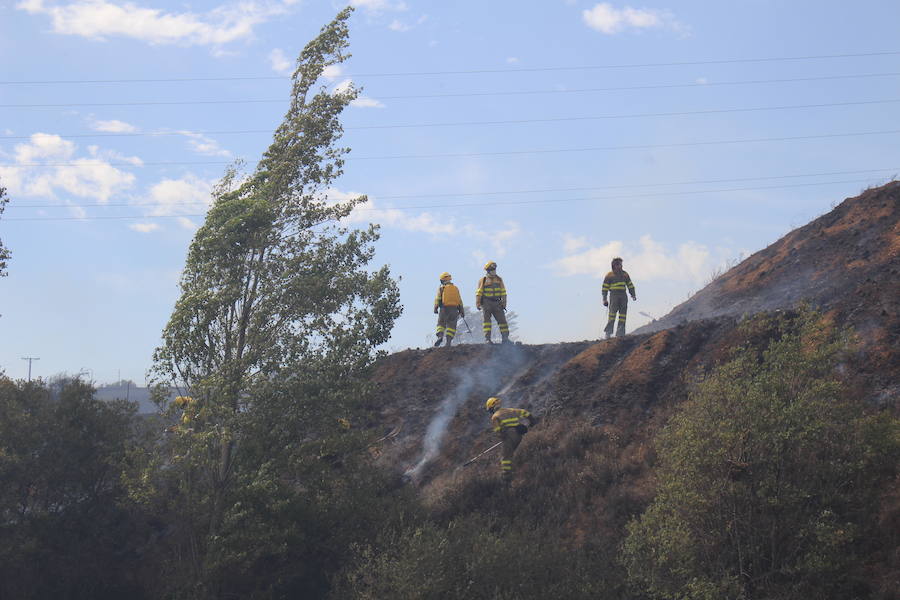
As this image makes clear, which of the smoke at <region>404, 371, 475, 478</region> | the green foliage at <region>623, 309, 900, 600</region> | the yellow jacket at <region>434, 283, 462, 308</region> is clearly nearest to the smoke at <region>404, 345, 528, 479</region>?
the smoke at <region>404, 371, 475, 478</region>

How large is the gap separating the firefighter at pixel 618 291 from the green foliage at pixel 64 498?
12.7 metres

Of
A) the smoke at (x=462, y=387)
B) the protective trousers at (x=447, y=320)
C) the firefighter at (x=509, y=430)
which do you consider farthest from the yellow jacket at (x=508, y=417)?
the protective trousers at (x=447, y=320)

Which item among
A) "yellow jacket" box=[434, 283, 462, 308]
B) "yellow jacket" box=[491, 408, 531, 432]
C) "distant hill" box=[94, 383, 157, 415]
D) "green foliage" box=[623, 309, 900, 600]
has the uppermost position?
"distant hill" box=[94, 383, 157, 415]

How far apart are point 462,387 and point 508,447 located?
496cm

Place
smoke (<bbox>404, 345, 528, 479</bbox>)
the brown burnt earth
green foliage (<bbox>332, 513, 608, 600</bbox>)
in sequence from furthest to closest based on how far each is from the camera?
smoke (<bbox>404, 345, 528, 479</bbox>) < the brown burnt earth < green foliage (<bbox>332, 513, 608, 600</bbox>)

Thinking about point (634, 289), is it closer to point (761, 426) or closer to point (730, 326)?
point (730, 326)

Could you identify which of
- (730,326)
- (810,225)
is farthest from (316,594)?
(810,225)

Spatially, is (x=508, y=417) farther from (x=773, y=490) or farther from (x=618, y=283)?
(x=773, y=490)

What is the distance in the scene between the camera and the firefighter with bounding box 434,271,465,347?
2461cm

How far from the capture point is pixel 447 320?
82.0 ft

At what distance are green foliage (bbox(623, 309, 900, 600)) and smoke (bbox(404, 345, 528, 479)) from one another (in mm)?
8939

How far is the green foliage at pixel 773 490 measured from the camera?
11.6 metres

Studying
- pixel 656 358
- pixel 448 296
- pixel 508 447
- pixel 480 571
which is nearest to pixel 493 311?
pixel 448 296

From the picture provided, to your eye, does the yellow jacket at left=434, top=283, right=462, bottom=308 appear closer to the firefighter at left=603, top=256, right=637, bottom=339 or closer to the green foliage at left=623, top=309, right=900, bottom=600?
the firefighter at left=603, top=256, right=637, bottom=339
